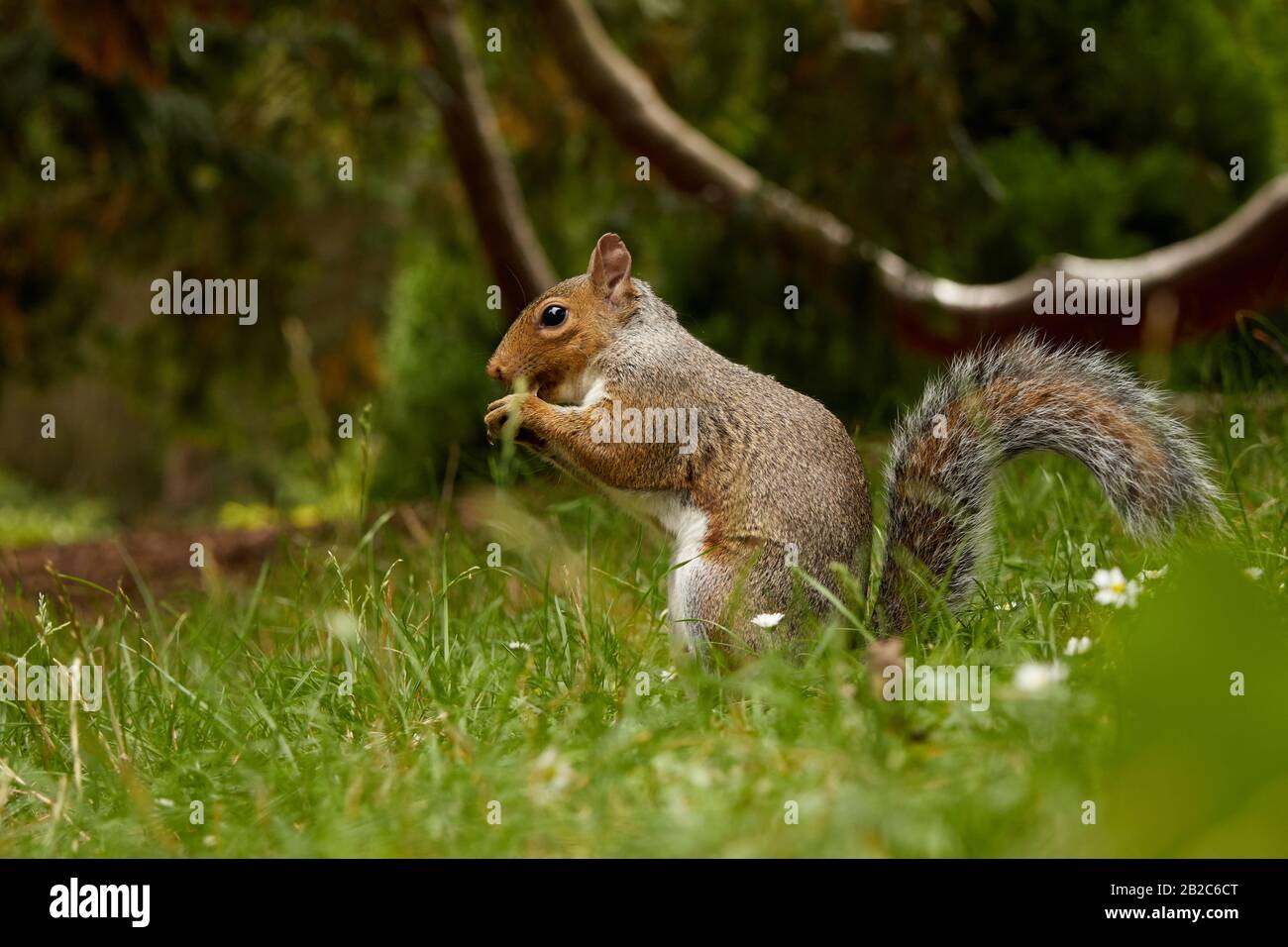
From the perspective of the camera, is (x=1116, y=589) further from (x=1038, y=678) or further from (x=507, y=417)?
(x=507, y=417)

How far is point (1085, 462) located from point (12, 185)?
441 cm

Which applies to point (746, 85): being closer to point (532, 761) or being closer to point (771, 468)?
point (771, 468)

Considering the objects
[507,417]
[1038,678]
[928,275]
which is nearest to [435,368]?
[928,275]

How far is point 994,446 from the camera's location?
88.0 inches

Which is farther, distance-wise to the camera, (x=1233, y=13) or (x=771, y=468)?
(x=1233, y=13)

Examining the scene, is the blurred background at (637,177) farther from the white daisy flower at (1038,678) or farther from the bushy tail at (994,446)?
the white daisy flower at (1038,678)

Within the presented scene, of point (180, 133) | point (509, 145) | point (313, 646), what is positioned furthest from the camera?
point (509, 145)

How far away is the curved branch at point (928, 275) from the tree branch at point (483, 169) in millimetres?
465

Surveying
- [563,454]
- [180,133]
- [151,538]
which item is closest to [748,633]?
[563,454]

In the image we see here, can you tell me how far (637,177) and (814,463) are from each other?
3017 millimetres

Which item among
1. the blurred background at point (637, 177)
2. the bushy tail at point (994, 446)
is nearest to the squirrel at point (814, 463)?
the bushy tail at point (994, 446)

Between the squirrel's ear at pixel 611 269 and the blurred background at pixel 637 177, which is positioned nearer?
the squirrel's ear at pixel 611 269

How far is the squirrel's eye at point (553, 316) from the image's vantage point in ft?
8.17
